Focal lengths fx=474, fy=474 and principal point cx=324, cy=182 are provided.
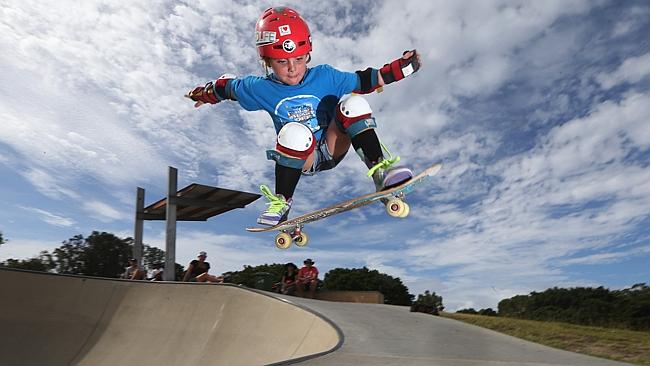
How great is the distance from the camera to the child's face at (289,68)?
185 inches

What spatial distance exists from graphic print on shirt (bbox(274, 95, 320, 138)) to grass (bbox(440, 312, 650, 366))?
16.0 ft

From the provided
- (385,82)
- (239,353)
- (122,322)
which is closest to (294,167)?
(385,82)

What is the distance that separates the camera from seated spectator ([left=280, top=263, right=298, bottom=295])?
1209cm

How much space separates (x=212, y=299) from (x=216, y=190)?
3755 mm

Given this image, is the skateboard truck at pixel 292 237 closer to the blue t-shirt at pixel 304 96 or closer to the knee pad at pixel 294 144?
the knee pad at pixel 294 144

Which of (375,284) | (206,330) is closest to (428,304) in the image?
(206,330)

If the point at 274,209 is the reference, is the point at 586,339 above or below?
below

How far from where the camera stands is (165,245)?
12602mm

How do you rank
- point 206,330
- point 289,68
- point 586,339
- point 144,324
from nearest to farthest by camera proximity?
1. point 289,68
2. point 586,339
3. point 206,330
4. point 144,324

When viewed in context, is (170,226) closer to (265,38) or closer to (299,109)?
(299,109)

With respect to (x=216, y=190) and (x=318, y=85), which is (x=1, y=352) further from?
(x=318, y=85)

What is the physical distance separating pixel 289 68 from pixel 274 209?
144cm

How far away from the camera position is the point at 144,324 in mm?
9281

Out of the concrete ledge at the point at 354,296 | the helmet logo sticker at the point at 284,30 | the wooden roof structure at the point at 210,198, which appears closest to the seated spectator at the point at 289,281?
the concrete ledge at the point at 354,296
